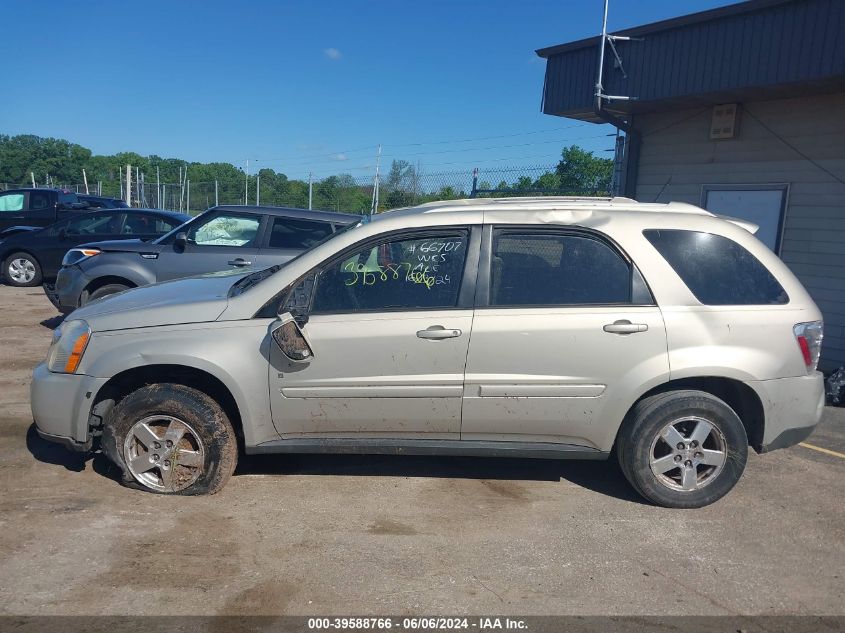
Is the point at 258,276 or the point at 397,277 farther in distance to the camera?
the point at 258,276

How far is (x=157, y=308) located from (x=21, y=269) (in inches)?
415

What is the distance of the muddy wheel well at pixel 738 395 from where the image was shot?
420cm

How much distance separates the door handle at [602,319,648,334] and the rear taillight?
0.96 meters

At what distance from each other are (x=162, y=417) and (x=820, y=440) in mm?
5112

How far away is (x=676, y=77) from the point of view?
8.48 metres

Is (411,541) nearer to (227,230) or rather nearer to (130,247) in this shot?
(227,230)

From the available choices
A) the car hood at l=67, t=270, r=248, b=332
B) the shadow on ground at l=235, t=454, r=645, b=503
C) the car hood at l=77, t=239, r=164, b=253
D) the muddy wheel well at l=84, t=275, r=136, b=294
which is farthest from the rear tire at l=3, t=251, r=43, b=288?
the shadow on ground at l=235, t=454, r=645, b=503

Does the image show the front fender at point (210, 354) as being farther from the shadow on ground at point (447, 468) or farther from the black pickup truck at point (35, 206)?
the black pickup truck at point (35, 206)

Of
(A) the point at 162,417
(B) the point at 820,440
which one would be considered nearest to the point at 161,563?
(A) the point at 162,417

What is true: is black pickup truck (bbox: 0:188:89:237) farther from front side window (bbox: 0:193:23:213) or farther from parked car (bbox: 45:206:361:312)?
parked car (bbox: 45:206:361:312)

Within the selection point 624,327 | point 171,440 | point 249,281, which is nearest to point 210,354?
point 171,440

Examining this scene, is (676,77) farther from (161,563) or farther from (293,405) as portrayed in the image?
(161,563)

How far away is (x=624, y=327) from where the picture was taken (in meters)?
4.03

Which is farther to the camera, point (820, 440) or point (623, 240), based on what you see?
point (820, 440)
